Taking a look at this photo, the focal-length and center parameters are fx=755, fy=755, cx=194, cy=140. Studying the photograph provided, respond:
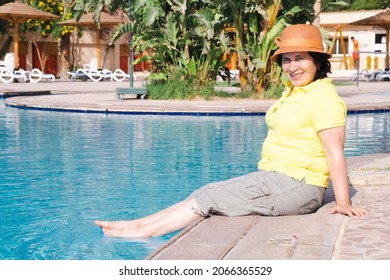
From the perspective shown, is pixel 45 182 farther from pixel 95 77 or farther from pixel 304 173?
pixel 95 77

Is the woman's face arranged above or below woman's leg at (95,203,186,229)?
above

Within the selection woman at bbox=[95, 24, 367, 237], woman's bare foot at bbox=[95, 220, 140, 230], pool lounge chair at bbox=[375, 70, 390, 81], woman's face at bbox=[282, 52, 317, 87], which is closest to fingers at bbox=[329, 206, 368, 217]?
woman at bbox=[95, 24, 367, 237]

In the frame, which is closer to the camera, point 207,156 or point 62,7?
point 207,156

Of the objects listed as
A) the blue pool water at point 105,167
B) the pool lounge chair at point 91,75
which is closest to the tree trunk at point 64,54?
the pool lounge chair at point 91,75

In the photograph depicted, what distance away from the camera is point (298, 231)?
4609 millimetres

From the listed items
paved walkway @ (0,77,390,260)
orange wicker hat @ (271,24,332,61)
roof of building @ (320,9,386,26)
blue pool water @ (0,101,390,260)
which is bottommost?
blue pool water @ (0,101,390,260)

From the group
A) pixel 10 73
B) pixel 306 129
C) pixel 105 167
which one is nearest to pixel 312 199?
pixel 306 129

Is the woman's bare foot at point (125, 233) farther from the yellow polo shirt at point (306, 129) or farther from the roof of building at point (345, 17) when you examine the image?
the roof of building at point (345, 17)

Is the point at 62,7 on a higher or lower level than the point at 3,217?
higher

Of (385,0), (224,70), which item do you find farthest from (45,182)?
(385,0)

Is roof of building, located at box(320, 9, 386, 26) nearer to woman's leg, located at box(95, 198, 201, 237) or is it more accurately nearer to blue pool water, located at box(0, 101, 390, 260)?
blue pool water, located at box(0, 101, 390, 260)

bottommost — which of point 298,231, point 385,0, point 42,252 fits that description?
point 42,252

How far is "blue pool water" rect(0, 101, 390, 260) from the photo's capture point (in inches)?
228

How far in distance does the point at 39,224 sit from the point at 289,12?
13.4 metres
